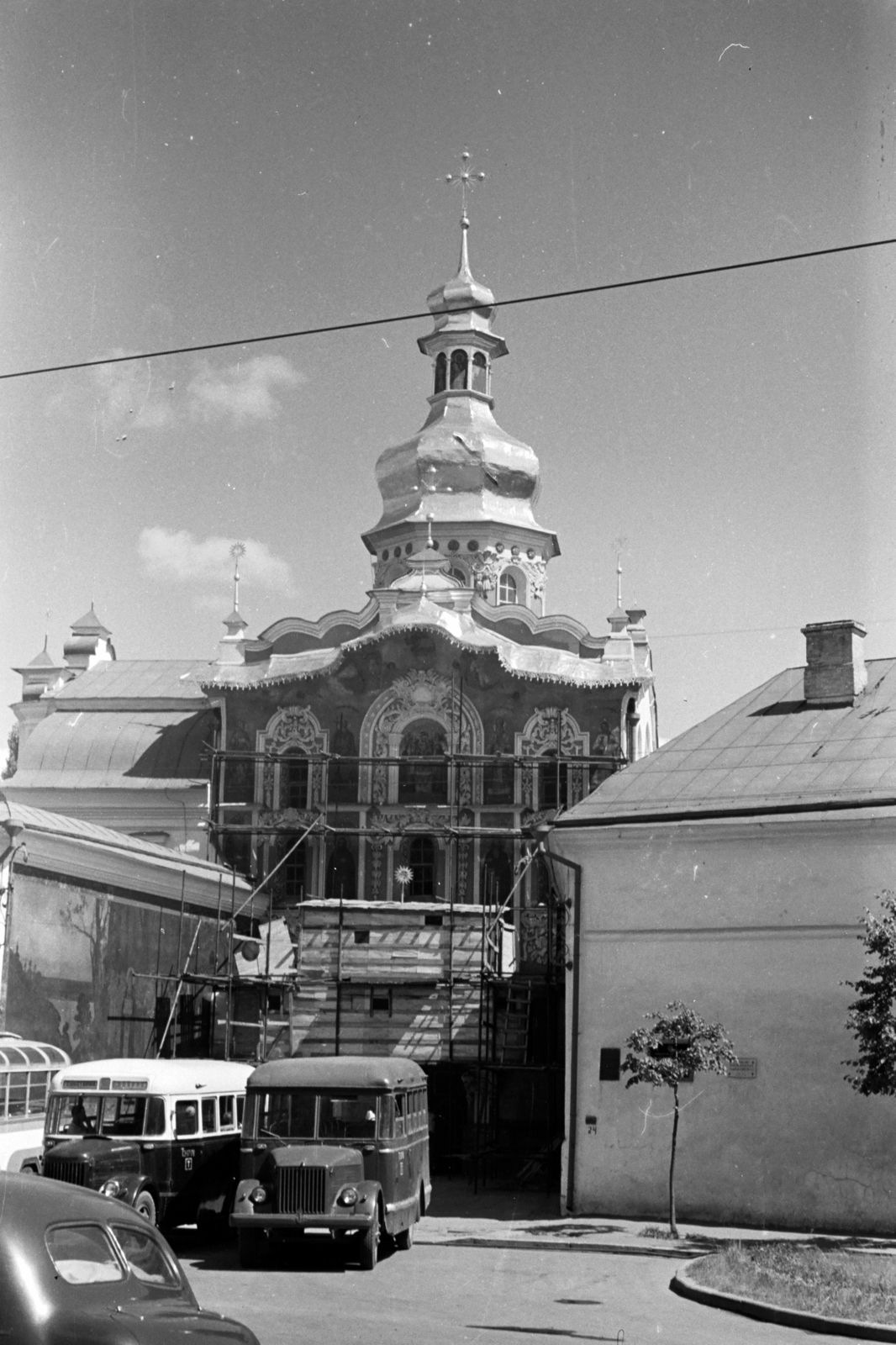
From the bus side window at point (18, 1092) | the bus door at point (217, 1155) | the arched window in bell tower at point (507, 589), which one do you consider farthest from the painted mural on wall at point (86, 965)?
the arched window in bell tower at point (507, 589)

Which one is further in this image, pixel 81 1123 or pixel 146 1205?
pixel 81 1123

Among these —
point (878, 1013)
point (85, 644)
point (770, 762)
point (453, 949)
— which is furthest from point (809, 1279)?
point (85, 644)

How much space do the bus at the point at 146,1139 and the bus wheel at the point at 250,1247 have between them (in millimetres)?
1241

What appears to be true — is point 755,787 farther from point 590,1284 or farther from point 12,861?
point 12,861

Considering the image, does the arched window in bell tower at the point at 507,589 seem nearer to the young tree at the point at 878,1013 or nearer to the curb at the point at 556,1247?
the young tree at the point at 878,1013

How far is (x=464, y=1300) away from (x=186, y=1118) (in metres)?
4.86

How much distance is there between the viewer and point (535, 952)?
37.1 meters

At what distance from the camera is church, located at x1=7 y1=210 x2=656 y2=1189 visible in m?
31.8

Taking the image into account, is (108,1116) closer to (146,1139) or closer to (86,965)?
(146,1139)

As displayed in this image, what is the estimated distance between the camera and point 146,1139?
17.4 m

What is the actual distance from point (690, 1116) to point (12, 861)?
11286 millimetres

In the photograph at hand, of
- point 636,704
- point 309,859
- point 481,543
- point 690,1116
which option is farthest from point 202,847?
point 690,1116

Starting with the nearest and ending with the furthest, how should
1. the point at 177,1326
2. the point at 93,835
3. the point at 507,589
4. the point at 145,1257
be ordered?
the point at 177,1326 → the point at 145,1257 → the point at 93,835 → the point at 507,589

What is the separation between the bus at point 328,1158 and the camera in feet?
52.3
